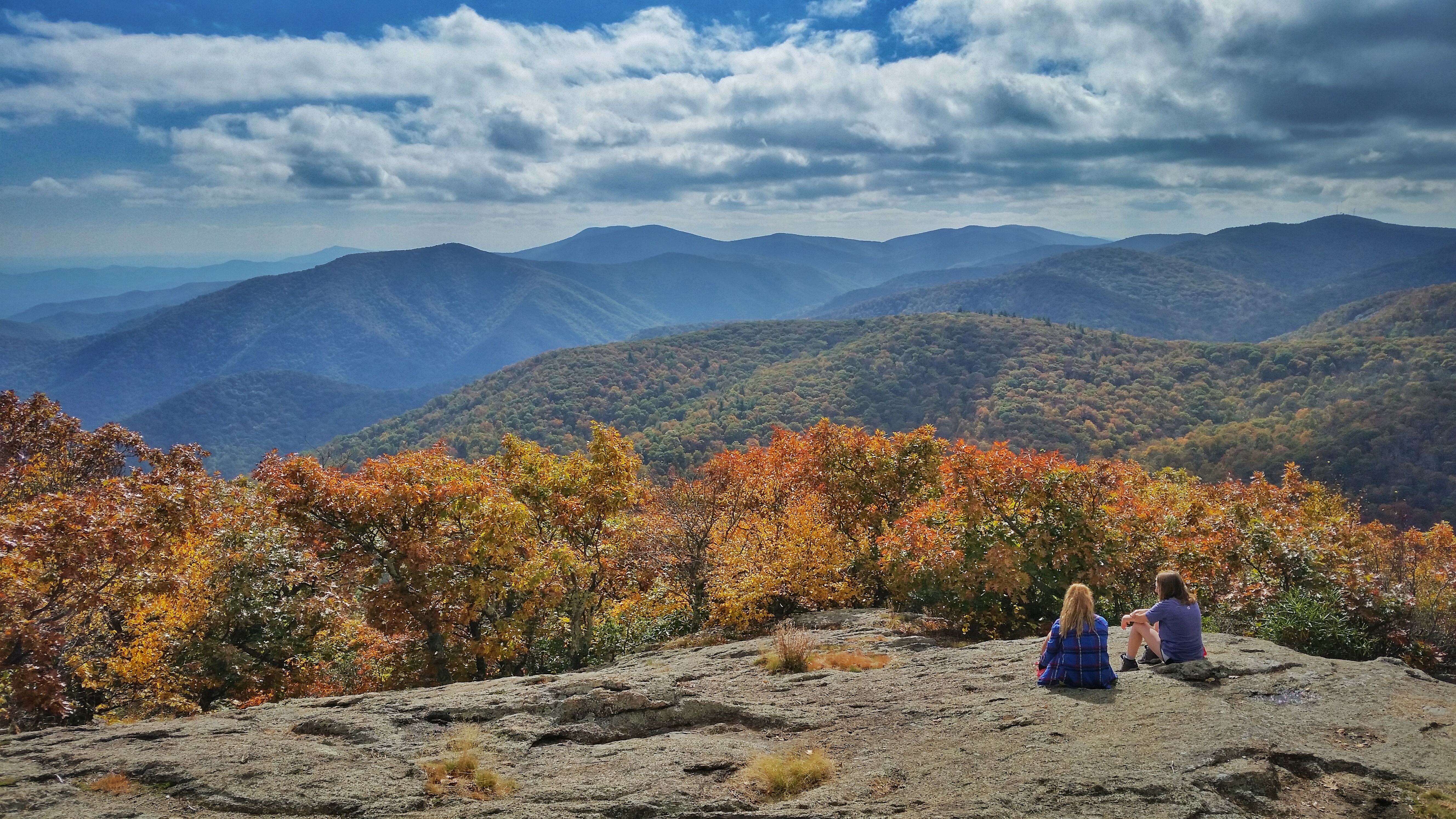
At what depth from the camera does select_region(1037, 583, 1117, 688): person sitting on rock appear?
29.1 feet

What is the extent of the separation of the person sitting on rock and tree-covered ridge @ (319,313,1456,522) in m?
76.7

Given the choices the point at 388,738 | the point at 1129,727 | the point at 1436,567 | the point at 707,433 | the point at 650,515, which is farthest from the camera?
the point at 707,433

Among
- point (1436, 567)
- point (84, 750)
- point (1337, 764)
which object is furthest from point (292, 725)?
point (1436, 567)

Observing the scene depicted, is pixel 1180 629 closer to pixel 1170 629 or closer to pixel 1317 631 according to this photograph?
pixel 1170 629

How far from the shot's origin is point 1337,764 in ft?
22.9

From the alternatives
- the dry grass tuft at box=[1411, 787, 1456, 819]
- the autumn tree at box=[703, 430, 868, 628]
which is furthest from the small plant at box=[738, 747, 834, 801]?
the autumn tree at box=[703, 430, 868, 628]

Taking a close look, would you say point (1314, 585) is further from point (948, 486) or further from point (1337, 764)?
point (1337, 764)

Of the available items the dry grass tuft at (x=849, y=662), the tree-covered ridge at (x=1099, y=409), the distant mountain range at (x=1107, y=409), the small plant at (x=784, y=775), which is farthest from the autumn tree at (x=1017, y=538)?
the tree-covered ridge at (x=1099, y=409)

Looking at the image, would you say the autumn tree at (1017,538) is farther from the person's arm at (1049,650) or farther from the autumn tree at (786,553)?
the person's arm at (1049,650)

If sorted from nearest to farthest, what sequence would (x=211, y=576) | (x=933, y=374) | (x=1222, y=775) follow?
(x=1222, y=775) → (x=211, y=576) → (x=933, y=374)

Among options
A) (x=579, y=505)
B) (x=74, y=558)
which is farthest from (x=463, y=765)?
(x=579, y=505)

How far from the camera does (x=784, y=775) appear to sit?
7.59m

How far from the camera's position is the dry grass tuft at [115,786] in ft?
26.1

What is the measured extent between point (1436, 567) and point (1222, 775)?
20.7m
